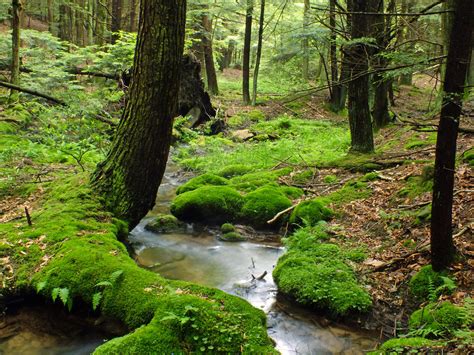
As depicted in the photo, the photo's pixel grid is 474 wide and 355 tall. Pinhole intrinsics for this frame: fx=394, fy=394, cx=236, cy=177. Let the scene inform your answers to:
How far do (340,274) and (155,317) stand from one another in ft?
8.42

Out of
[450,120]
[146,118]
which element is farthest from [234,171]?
[450,120]

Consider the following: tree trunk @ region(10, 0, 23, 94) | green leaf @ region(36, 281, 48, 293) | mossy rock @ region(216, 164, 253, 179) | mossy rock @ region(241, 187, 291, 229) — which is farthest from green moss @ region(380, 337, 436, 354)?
tree trunk @ region(10, 0, 23, 94)

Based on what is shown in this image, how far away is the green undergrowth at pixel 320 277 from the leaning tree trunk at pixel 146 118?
2.44 m

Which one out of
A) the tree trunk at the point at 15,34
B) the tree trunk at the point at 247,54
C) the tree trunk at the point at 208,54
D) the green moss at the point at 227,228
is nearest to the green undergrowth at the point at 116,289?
the green moss at the point at 227,228

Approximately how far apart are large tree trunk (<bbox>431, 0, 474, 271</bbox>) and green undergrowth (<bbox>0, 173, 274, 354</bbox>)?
2170mm

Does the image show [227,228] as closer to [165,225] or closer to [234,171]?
[165,225]

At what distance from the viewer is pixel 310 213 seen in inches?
281

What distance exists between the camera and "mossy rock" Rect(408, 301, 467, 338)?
12.1ft

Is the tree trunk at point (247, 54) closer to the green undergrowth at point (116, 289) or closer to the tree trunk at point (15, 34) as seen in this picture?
the tree trunk at point (15, 34)

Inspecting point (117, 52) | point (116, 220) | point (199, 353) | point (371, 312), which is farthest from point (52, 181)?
point (117, 52)

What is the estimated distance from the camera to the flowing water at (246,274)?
443cm

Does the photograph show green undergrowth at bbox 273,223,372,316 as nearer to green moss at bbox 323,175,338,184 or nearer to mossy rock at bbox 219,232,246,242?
mossy rock at bbox 219,232,246,242

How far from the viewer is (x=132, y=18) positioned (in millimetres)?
21672

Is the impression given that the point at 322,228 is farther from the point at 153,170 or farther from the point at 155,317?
the point at 155,317
